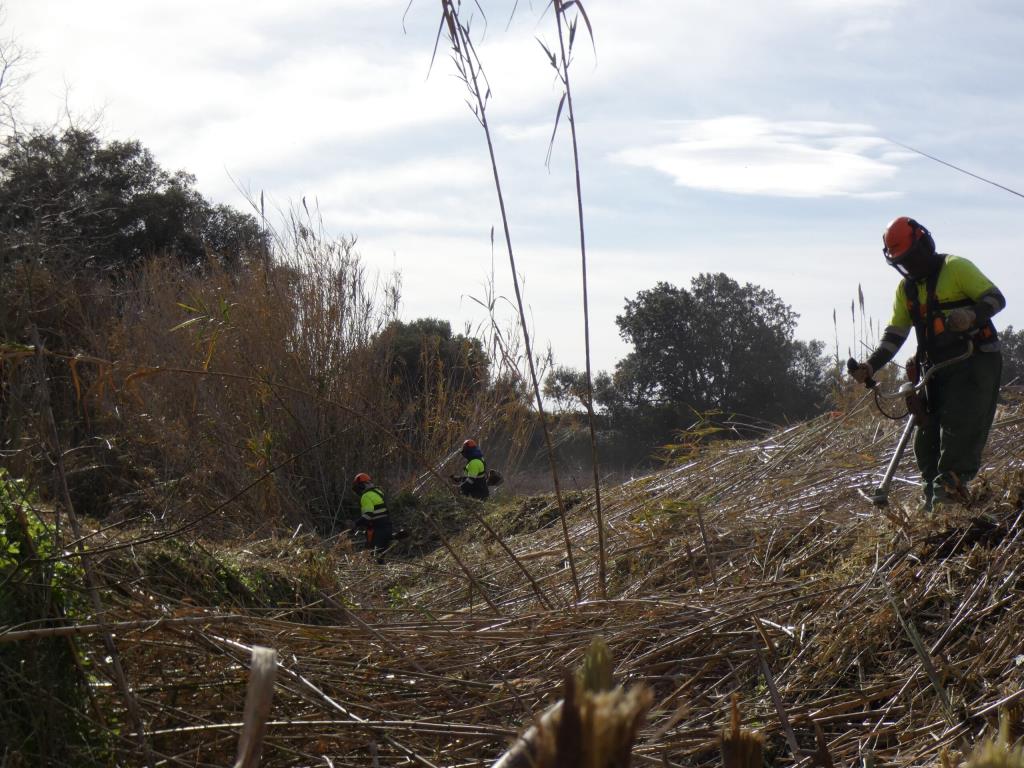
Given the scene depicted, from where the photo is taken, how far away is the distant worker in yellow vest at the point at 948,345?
5133 millimetres

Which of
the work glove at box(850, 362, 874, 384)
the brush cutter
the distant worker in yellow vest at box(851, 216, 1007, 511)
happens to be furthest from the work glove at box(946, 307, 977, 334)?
the work glove at box(850, 362, 874, 384)

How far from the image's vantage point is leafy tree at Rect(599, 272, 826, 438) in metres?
23.0

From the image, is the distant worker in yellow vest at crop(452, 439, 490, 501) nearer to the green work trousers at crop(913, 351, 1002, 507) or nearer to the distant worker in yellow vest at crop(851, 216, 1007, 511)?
the distant worker in yellow vest at crop(851, 216, 1007, 511)

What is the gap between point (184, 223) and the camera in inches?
953

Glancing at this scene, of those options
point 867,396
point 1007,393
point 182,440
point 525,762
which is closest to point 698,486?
point 867,396

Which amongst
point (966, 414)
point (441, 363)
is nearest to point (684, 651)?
point (966, 414)

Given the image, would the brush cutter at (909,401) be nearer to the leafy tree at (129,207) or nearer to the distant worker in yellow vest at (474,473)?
the distant worker in yellow vest at (474,473)

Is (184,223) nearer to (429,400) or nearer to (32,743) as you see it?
(429,400)

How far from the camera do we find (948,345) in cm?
530

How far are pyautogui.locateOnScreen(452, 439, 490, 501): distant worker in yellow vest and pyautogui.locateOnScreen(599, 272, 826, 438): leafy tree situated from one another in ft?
37.7

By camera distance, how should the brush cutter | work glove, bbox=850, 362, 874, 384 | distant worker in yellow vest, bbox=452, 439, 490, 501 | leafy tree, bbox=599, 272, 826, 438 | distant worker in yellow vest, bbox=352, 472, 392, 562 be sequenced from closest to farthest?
the brush cutter, work glove, bbox=850, 362, 874, 384, distant worker in yellow vest, bbox=352, 472, 392, 562, distant worker in yellow vest, bbox=452, 439, 490, 501, leafy tree, bbox=599, 272, 826, 438

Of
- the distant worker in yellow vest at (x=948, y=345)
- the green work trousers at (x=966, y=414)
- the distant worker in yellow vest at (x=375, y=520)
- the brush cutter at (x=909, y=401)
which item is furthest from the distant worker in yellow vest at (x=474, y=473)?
the green work trousers at (x=966, y=414)

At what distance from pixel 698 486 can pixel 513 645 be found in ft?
16.7

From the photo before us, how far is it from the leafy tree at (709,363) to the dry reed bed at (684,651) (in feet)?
57.4
